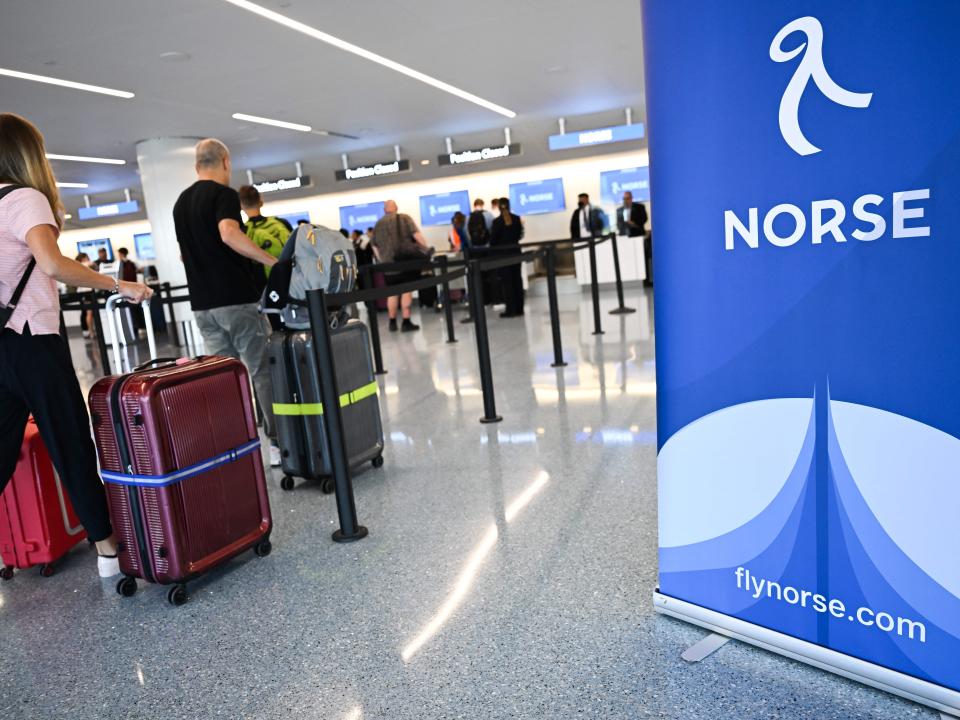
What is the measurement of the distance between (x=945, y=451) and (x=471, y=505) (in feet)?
6.61

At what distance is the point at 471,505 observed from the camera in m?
3.30

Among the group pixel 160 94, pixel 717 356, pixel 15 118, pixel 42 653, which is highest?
pixel 160 94

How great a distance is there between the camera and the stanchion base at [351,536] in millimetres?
3043

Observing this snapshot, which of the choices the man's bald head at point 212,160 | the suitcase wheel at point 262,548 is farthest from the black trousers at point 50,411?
the man's bald head at point 212,160

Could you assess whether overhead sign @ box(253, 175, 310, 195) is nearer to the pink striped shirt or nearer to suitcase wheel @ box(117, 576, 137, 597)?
the pink striped shirt

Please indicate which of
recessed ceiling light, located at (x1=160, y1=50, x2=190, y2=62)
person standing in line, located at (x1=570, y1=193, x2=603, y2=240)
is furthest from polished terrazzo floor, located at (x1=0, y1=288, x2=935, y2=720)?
person standing in line, located at (x1=570, y1=193, x2=603, y2=240)

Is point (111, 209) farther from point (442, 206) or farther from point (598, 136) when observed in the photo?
point (598, 136)

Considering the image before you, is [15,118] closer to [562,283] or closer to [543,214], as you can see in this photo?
[562,283]

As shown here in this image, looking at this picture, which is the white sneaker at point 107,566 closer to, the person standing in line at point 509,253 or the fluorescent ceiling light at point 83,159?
the person standing in line at point 509,253

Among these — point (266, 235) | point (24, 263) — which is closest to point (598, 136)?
point (266, 235)

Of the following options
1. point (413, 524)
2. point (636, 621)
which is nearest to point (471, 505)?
point (413, 524)

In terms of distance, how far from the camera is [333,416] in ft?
9.68

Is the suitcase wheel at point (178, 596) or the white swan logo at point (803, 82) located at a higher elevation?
the white swan logo at point (803, 82)

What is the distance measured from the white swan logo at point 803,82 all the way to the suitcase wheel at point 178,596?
91.8 inches
